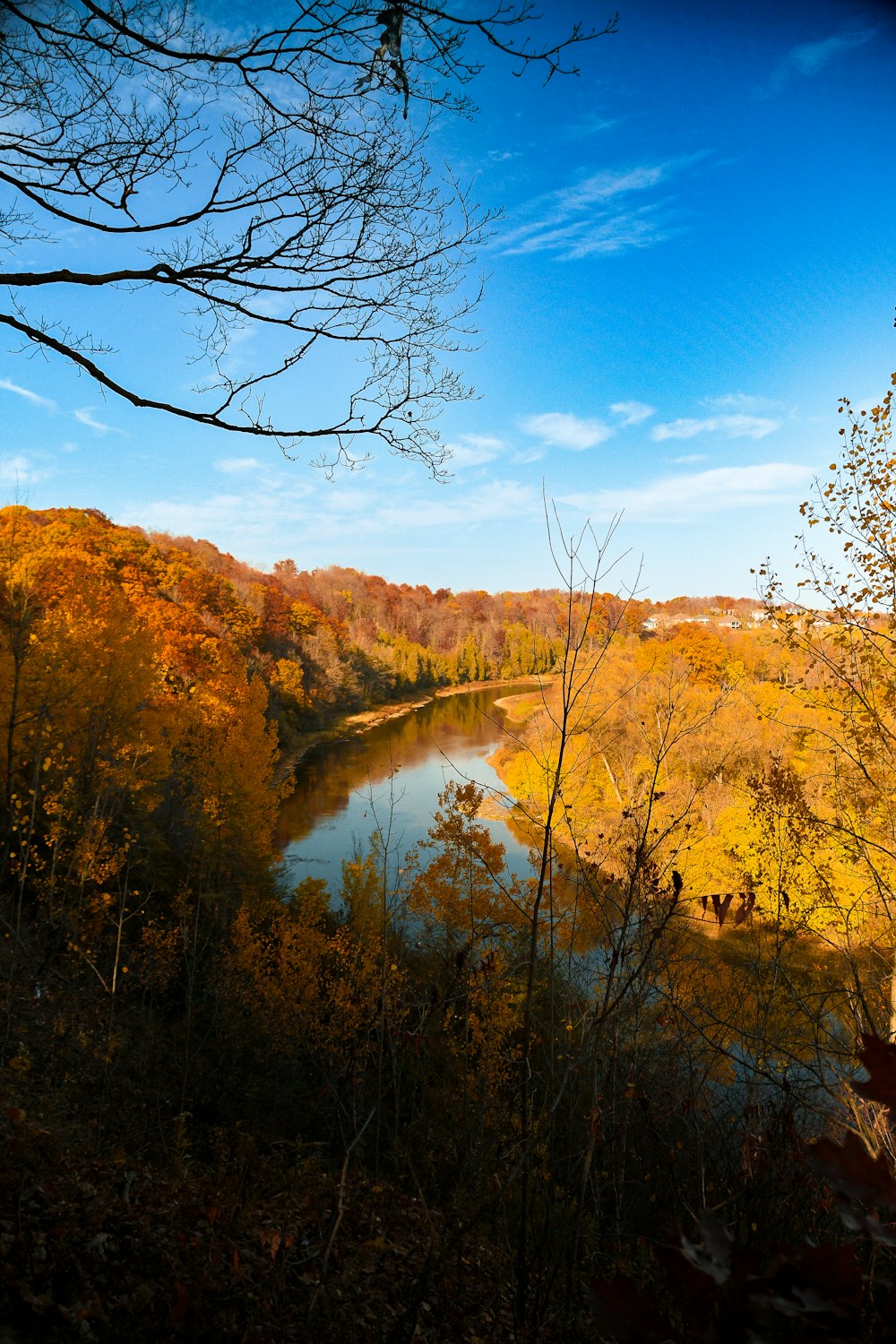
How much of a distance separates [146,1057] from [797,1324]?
11407 mm

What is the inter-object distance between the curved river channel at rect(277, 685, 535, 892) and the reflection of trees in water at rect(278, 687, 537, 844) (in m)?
0.04

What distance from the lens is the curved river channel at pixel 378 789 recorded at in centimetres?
2123

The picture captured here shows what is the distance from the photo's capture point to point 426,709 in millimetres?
55031

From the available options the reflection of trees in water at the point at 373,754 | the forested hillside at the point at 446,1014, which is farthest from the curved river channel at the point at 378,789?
the forested hillside at the point at 446,1014

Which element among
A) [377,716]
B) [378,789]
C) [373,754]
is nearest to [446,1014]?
[378,789]

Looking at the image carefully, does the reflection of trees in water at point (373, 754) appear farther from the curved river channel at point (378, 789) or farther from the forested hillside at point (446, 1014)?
the forested hillside at point (446, 1014)

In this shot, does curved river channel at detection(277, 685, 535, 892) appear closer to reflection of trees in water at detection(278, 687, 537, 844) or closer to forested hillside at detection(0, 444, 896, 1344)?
reflection of trees in water at detection(278, 687, 537, 844)

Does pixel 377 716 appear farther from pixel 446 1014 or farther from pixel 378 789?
pixel 446 1014

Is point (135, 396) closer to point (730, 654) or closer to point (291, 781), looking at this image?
point (291, 781)

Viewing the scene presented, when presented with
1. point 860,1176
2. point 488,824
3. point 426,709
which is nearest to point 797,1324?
point 860,1176

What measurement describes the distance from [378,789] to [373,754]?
667 centimetres

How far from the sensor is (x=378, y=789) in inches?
1137

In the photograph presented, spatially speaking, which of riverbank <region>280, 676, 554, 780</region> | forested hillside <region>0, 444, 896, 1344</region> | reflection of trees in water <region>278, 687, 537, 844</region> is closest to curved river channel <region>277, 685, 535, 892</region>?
reflection of trees in water <region>278, 687, 537, 844</region>

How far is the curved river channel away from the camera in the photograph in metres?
21.2
